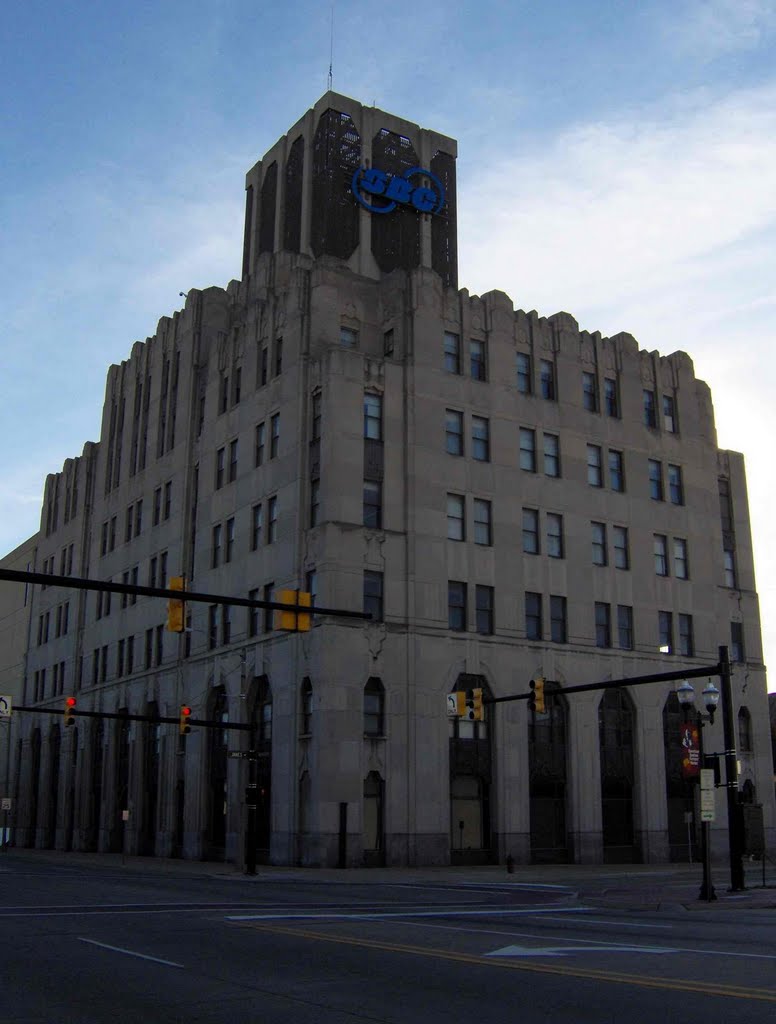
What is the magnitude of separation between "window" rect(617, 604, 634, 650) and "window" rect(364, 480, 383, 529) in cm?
1584

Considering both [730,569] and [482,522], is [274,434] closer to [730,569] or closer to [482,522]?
[482,522]

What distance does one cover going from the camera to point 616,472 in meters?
63.1

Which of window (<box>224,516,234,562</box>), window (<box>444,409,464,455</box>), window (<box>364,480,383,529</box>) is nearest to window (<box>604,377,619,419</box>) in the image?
window (<box>444,409,464,455</box>)

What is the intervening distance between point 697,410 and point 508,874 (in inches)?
1395

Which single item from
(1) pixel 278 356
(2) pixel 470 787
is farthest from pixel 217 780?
(1) pixel 278 356

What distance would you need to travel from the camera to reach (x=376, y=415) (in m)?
54.7

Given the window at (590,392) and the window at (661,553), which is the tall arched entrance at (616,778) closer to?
the window at (661,553)

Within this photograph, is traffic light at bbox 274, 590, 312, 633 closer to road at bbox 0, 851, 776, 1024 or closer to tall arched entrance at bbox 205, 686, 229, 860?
road at bbox 0, 851, 776, 1024

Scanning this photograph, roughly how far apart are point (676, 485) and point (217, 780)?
31530 millimetres

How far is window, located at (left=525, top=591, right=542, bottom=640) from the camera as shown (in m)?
56.8

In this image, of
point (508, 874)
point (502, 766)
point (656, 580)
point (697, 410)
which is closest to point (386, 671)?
point (502, 766)

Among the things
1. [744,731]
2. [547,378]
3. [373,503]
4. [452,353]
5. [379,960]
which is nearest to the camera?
[379,960]

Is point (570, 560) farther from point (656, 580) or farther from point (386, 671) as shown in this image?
point (386, 671)

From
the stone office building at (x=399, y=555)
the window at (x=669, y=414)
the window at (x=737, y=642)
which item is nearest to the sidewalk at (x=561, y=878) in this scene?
the stone office building at (x=399, y=555)
